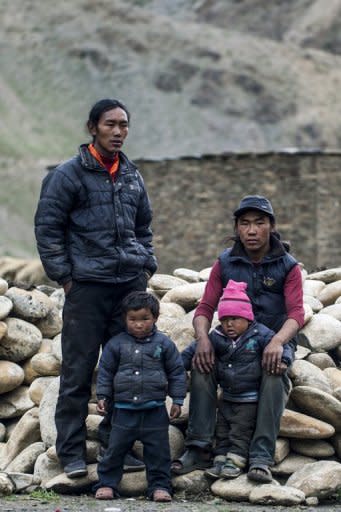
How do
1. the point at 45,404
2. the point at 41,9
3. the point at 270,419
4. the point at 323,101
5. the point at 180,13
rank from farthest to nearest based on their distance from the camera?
the point at 180,13, the point at 41,9, the point at 323,101, the point at 45,404, the point at 270,419

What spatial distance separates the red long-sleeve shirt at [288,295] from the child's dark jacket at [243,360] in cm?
17

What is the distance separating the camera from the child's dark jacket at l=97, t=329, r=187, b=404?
5551 millimetres

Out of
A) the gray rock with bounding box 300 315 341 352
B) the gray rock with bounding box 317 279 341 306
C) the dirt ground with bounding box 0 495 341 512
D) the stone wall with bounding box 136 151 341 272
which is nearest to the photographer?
the dirt ground with bounding box 0 495 341 512

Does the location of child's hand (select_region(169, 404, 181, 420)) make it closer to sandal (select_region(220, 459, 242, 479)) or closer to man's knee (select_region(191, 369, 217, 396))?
man's knee (select_region(191, 369, 217, 396))

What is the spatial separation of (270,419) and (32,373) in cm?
211

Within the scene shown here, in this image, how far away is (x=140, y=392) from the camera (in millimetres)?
5543

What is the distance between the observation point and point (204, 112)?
214 feet

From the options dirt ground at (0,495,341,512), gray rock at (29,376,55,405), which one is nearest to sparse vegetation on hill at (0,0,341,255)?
gray rock at (29,376,55,405)

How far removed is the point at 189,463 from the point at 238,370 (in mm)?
568

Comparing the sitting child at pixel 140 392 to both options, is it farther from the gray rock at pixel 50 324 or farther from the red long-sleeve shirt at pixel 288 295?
the gray rock at pixel 50 324

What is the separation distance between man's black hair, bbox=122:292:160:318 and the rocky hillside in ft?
175

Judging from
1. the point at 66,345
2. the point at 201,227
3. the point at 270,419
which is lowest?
the point at 270,419

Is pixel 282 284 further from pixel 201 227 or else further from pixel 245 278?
pixel 201 227

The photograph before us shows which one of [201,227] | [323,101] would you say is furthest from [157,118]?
[201,227]
